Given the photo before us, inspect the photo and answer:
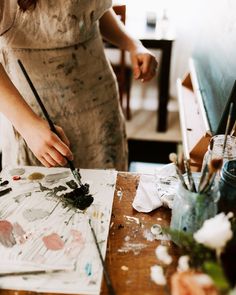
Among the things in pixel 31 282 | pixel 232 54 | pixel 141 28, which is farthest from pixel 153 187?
pixel 141 28

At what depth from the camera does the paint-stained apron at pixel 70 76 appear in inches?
39.2

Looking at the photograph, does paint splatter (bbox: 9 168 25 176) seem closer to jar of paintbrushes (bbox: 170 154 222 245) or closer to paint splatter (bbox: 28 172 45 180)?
paint splatter (bbox: 28 172 45 180)

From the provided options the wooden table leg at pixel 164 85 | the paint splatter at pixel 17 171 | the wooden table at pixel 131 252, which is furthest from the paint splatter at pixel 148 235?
the wooden table leg at pixel 164 85

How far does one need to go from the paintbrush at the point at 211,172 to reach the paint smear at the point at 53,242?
0.97ft

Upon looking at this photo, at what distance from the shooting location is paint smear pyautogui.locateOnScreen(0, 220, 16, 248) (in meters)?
0.73

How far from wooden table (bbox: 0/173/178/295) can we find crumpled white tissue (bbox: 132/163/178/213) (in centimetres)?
2

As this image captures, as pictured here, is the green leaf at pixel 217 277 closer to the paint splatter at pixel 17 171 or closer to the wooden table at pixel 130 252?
the wooden table at pixel 130 252

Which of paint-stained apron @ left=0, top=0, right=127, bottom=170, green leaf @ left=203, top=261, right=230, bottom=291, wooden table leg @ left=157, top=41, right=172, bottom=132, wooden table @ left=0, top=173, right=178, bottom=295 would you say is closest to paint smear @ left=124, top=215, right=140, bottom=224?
wooden table @ left=0, top=173, right=178, bottom=295

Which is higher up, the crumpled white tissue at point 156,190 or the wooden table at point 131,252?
the crumpled white tissue at point 156,190

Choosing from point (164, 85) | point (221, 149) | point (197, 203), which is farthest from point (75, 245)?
point (164, 85)

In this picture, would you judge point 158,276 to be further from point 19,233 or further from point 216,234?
point 19,233

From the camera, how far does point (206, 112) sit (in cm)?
128

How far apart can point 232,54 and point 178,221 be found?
0.68 meters

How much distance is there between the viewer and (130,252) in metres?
0.72
